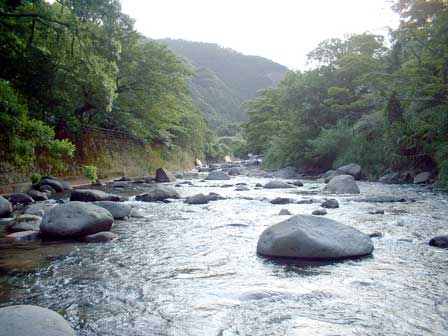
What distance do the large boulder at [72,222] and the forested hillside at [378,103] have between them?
11.7 metres

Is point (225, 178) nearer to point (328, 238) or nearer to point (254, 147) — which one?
point (328, 238)

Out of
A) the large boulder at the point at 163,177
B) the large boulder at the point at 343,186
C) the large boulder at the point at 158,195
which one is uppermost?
the large boulder at the point at 343,186

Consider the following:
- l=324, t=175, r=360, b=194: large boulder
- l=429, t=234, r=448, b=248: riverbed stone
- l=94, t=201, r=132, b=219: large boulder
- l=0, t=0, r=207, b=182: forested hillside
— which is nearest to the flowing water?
l=429, t=234, r=448, b=248: riverbed stone

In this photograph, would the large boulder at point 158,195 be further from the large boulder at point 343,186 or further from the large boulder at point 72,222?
the large boulder at point 343,186

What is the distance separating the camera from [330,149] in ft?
75.7

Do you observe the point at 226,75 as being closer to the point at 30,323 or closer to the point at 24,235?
the point at 24,235

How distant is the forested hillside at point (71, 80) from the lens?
23.1 feet

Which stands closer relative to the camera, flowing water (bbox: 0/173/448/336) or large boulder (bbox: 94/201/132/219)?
flowing water (bbox: 0/173/448/336)

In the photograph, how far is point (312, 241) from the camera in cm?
494

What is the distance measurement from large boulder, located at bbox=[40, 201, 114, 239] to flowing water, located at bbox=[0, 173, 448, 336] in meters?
0.43

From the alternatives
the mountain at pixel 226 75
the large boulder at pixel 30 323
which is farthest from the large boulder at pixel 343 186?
the mountain at pixel 226 75

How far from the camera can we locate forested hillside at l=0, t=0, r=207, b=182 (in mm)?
7029

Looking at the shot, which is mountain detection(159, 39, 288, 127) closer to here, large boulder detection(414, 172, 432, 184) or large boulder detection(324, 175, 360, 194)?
large boulder detection(414, 172, 432, 184)

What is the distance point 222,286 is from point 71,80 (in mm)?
11826
